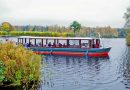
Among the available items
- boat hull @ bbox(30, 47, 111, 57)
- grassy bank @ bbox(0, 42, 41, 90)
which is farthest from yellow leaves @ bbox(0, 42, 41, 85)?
boat hull @ bbox(30, 47, 111, 57)

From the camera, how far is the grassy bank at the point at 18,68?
30.1m

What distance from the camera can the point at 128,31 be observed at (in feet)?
388

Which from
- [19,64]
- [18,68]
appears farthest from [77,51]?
[18,68]

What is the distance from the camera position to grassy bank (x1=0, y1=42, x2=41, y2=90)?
1184 inches

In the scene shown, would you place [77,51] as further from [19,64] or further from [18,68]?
[18,68]

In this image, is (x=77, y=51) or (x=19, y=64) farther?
(x=77, y=51)

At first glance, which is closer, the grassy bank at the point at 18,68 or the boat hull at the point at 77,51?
the grassy bank at the point at 18,68

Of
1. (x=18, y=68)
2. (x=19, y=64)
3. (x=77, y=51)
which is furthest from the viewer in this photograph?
(x=77, y=51)

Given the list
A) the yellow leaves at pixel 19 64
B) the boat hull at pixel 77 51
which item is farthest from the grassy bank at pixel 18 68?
the boat hull at pixel 77 51

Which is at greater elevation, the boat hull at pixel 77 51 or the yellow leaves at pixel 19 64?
the yellow leaves at pixel 19 64

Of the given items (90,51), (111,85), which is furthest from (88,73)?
(90,51)

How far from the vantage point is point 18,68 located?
30.7 meters

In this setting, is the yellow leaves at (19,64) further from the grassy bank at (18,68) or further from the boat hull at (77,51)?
the boat hull at (77,51)

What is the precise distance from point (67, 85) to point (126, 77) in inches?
366
